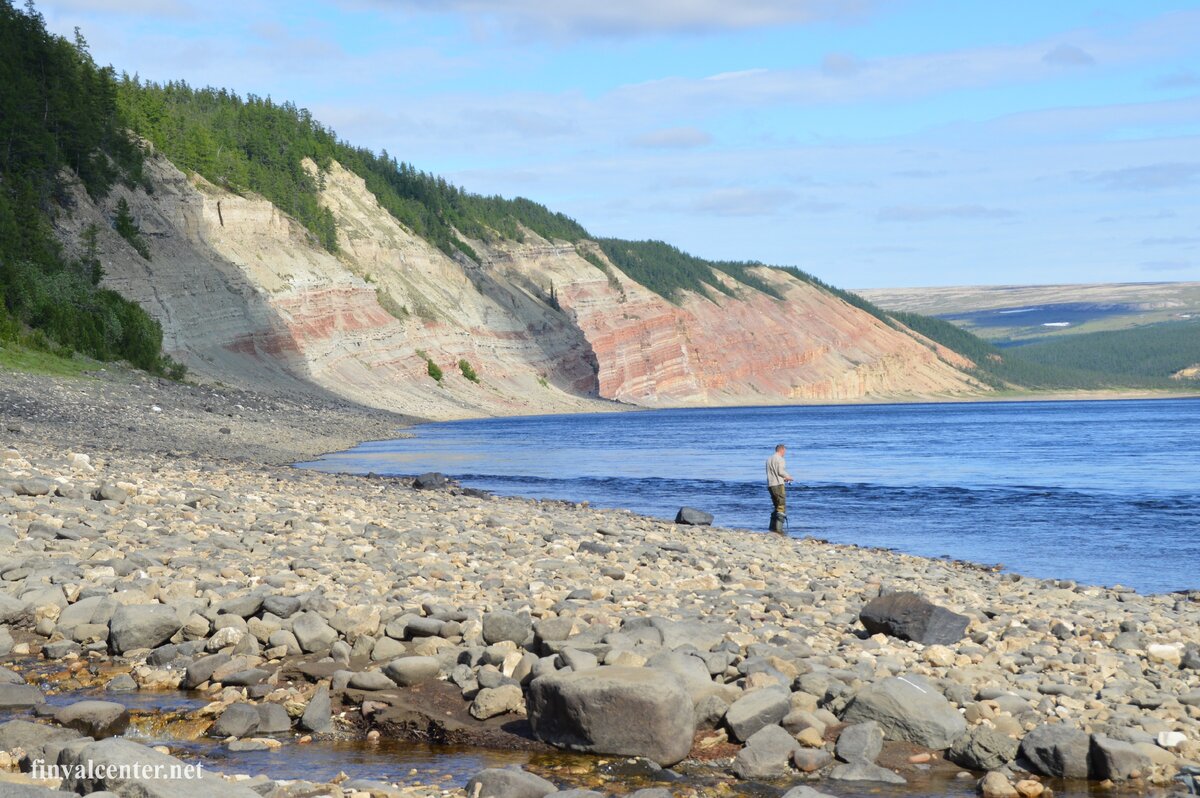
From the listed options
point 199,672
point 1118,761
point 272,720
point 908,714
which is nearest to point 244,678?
point 199,672

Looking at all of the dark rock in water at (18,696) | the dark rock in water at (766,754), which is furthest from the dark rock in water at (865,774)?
the dark rock in water at (18,696)

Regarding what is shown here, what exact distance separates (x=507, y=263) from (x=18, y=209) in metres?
84.6

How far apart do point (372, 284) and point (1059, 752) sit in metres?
92.5

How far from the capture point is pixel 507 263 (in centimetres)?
13462

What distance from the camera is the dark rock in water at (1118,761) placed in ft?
25.2

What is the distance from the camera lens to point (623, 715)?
7.91 m

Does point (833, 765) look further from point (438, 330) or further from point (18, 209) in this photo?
point (438, 330)

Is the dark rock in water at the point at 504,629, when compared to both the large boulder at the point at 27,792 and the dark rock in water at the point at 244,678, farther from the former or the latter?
the large boulder at the point at 27,792

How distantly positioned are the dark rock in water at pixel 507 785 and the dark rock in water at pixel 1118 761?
3720 mm

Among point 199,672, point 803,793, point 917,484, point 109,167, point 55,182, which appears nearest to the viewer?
point 803,793

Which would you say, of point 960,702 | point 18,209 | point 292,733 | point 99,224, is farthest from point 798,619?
point 99,224

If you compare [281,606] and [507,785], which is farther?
[281,606]

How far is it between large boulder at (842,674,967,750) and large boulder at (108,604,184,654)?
598 cm

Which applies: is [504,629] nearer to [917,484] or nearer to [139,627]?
[139,627]
